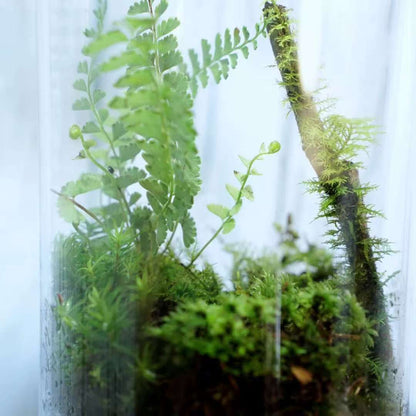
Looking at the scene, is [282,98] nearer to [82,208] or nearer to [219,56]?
[219,56]

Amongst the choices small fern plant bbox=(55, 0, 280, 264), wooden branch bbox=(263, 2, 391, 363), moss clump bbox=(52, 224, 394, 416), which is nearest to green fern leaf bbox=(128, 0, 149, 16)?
small fern plant bbox=(55, 0, 280, 264)

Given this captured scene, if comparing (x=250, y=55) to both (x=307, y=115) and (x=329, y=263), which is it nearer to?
(x=307, y=115)

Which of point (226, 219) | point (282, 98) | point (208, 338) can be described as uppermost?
point (282, 98)

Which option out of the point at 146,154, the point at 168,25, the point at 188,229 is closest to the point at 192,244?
the point at 188,229

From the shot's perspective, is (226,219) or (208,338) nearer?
(208,338)

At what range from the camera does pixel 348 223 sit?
0.58 m

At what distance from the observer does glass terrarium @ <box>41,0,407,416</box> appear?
45 centimetres

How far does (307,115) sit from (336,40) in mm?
80

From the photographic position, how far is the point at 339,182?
0.58m

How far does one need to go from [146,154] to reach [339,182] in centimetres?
21

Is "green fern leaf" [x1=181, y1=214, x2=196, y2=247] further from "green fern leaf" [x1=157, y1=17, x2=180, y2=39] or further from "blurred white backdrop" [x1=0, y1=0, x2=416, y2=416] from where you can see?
"green fern leaf" [x1=157, y1=17, x2=180, y2=39]

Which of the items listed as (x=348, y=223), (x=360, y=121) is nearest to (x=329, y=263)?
(x=348, y=223)

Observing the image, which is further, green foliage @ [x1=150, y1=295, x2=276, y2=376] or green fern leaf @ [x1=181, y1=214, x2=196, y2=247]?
green fern leaf @ [x1=181, y1=214, x2=196, y2=247]

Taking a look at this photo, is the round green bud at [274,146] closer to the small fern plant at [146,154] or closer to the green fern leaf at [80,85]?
the small fern plant at [146,154]
